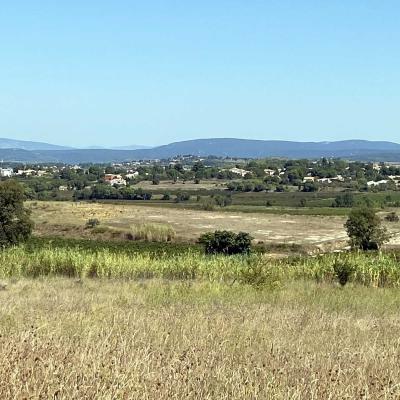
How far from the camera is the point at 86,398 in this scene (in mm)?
3904

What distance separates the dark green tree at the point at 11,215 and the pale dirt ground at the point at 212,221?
3045 centimetres

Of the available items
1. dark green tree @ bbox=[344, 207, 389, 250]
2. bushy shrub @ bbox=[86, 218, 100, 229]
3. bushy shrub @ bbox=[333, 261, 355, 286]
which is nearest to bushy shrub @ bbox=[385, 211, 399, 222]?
dark green tree @ bbox=[344, 207, 389, 250]

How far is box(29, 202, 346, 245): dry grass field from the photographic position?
3536 inches

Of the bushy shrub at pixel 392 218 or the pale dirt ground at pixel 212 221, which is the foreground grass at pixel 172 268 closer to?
the pale dirt ground at pixel 212 221

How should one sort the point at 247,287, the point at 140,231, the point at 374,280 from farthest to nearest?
the point at 140,231, the point at 374,280, the point at 247,287

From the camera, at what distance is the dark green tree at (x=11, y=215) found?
60406 mm

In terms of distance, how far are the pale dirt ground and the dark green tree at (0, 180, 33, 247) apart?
99.9ft

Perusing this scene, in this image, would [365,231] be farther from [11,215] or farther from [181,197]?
[181,197]

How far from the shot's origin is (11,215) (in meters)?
61.1

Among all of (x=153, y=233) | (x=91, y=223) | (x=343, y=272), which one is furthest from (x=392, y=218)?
(x=343, y=272)

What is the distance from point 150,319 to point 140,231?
→ 266 feet

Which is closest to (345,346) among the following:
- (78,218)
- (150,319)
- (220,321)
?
(220,321)

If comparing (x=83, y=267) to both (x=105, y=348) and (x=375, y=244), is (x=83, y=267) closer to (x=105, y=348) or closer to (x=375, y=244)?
(x=105, y=348)

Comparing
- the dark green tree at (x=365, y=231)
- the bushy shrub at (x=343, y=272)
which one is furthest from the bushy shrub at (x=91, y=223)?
the bushy shrub at (x=343, y=272)
